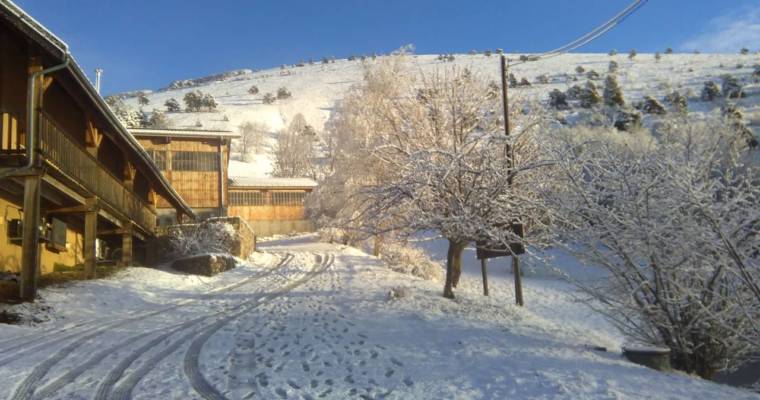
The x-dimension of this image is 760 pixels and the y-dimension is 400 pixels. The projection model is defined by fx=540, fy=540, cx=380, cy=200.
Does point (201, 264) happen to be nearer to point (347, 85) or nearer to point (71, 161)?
point (71, 161)

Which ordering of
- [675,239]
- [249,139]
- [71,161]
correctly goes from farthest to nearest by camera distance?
[249,139] → [71,161] → [675,239]

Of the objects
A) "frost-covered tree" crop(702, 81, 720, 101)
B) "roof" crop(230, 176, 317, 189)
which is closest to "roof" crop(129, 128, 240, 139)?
"roof" crop(230, 176, 317, 189)

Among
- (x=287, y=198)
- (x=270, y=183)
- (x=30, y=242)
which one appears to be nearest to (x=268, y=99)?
(x=270, y=183)

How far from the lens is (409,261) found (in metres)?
20.1

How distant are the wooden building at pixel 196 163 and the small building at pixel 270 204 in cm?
520

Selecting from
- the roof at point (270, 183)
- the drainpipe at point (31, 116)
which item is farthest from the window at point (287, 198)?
the drainpipe at point (31, 116)

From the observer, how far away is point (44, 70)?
1072 centimetres

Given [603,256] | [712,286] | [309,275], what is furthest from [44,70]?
[712,286]

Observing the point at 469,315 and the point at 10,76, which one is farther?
the point at 10,76

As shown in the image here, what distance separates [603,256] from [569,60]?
108859 mm

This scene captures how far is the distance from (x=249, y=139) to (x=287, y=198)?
4108 cm

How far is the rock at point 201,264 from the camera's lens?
17.1m

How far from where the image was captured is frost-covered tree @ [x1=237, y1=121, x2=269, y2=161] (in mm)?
72394

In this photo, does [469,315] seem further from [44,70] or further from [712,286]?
[44,70]
